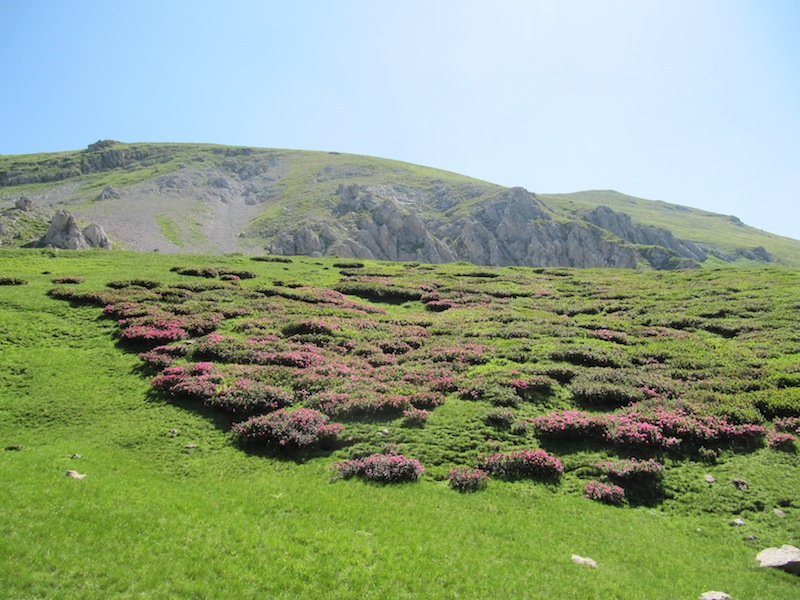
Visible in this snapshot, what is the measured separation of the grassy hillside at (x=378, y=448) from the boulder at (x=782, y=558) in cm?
32

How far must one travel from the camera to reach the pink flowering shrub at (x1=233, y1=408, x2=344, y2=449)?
1828 centimetres

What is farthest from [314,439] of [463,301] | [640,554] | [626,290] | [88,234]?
[88,234]

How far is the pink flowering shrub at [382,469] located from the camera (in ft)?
53.0

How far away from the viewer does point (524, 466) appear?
1681cm

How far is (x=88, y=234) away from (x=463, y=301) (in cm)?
8756

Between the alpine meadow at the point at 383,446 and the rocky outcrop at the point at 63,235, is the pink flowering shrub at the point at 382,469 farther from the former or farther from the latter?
the rocky outcrop at the point at 63,235

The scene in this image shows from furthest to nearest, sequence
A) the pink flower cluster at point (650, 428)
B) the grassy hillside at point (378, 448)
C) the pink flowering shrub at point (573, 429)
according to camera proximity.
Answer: the pink flowering shrub at point (573, 429) < the pink flower cluster at point (650, 428) < the grassy hillside at point (378, 448)

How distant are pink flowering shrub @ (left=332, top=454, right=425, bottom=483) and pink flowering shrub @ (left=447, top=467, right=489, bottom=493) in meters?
1.16

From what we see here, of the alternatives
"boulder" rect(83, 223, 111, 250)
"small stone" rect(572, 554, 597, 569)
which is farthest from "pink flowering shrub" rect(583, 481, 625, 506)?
"boulder" rect(83, 223, 111, 250)

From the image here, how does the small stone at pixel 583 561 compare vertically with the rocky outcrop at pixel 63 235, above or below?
below

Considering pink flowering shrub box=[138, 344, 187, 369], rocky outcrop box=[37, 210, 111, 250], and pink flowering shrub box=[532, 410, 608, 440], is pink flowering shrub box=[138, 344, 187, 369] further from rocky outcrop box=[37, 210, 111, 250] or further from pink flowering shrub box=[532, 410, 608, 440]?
rocky outcrop box=[37, 210, 111, 250]

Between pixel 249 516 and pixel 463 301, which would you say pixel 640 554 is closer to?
pixel 249 516

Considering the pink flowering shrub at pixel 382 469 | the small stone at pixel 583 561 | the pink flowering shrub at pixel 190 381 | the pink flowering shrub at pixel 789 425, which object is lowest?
the pink flowering shrub at pixel 382 469

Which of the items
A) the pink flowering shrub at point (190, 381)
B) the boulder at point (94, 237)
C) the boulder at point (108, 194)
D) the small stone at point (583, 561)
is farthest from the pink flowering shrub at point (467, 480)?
the boulder at point (108, 194)
